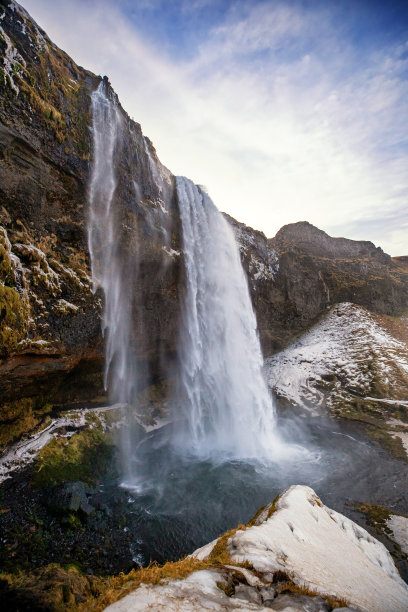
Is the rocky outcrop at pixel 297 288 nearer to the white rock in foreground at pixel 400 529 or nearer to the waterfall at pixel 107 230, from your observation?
the waterfall at pixel 107 230

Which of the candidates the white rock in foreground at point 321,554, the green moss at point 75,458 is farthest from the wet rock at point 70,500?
the white rock in foreground at point 321,554

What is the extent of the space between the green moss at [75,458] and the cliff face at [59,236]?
225 cm

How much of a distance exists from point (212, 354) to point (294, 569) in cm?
2070

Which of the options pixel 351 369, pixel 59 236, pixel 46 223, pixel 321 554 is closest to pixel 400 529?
pixel 321 554

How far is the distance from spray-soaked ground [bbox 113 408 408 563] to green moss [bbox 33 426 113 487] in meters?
2.38

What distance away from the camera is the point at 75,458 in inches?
636

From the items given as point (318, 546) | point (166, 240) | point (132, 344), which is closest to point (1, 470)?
point (132, 344)

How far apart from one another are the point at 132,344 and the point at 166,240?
9407 mm

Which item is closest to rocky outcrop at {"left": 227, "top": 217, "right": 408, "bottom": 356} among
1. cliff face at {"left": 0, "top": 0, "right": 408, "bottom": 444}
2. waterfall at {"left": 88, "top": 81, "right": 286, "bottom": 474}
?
waterfall at {"left": 88, "top": 81, "right": 286, "bottom": 474}

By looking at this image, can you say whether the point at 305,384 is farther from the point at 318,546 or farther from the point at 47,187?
the point at 47,187

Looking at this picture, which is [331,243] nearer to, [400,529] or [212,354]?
[212,354]

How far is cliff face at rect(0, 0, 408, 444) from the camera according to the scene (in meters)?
13.7

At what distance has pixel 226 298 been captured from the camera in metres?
27.0

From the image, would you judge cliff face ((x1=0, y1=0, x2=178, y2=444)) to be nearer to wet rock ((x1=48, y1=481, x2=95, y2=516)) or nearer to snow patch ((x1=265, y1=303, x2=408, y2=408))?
wet rock ((x1=48, y1=481, x2=95, y2=516))
